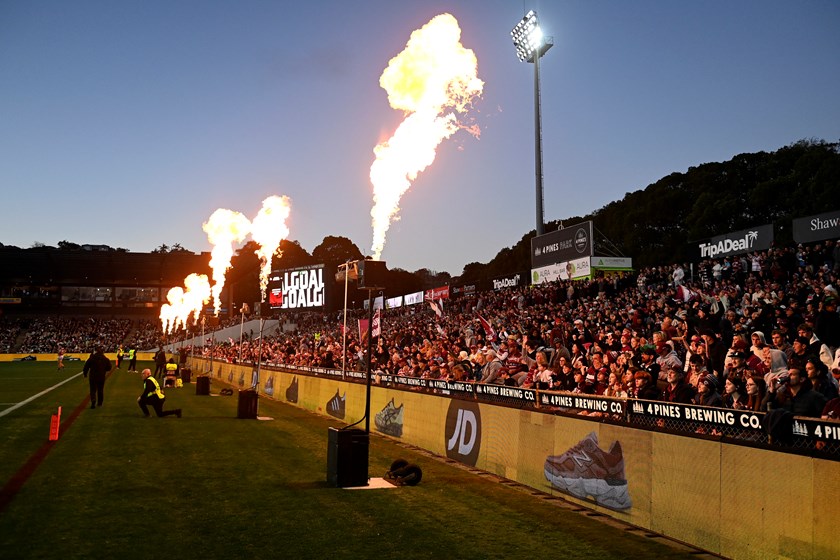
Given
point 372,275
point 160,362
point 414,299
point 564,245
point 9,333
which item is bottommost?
point 160,362

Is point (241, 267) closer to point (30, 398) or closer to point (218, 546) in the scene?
point (30, 398)

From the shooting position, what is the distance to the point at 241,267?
8688cm

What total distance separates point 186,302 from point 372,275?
6842 centimetres

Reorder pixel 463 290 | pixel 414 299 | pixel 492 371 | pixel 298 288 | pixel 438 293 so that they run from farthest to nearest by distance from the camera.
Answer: pixel 298 288 < pixel 414 299 < pixel 438 293 < pixel 463 290 < pixel 492 371

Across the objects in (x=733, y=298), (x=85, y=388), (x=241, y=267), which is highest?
(x=241, y=267)

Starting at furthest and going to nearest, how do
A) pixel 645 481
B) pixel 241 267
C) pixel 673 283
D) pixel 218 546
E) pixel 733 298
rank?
pixel 241 267
pixel 673 283
pixel 733 298
pixel 645 481
pixel 218 546

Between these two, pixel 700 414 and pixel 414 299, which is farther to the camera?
pixel 414 299

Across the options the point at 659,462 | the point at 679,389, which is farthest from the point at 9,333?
the point at 659,462

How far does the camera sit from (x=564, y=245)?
33.1m

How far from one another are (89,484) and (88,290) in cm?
10615

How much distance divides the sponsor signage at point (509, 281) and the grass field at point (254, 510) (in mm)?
23064

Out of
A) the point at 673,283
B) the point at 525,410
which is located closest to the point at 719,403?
the point at 525,410

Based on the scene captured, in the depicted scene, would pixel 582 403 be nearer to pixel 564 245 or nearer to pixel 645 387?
pixel 645 387

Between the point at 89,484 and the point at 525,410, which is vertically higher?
the point at 525,410
